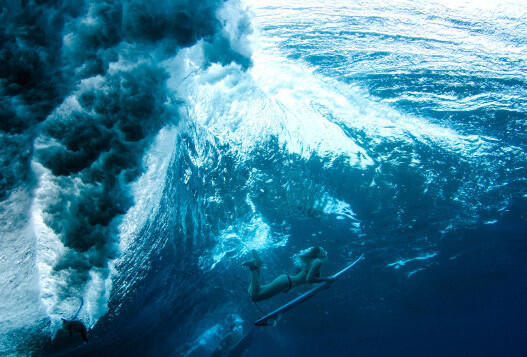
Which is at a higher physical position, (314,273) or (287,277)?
(314,273)

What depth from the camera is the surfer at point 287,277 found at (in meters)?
5.88

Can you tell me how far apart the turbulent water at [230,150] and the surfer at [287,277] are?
328cm

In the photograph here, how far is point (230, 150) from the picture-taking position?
27.9 ft

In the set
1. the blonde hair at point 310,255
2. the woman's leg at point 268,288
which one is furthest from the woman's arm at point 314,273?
the woman's leg at point 268,288

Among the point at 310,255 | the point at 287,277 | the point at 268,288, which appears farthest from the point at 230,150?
the point at 268,288

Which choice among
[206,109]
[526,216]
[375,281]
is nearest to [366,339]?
[375,281]

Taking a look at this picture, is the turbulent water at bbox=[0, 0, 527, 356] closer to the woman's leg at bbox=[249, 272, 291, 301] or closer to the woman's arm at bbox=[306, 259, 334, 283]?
the woman's leg at bbox=[249, 272, 291, 301]

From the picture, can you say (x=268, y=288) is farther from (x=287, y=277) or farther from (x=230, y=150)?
(x=230, y=150)

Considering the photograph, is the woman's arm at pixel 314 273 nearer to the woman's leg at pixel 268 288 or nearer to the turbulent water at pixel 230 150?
the woman's leg at pixel 268 288

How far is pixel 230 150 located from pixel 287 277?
4.51 meters

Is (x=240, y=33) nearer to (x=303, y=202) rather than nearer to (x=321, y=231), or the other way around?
(x=303, y=202)

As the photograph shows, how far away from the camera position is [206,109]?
23.2ft

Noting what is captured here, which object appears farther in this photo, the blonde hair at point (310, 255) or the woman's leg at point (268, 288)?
the blonde hair at point (310, 255)

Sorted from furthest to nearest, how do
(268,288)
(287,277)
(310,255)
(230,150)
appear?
(230,150), (310,255), (287,277), (268,288)
